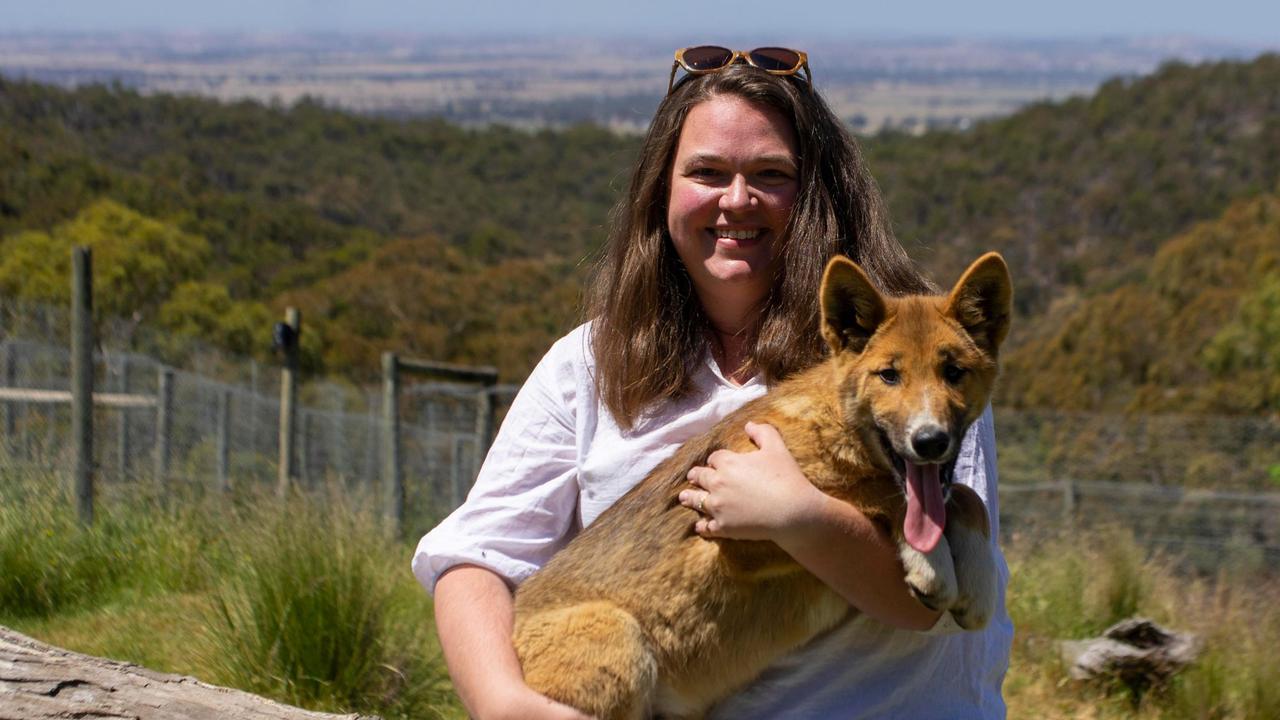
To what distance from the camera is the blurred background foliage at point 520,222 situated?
3362 centimetres

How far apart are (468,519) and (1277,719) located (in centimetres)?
482

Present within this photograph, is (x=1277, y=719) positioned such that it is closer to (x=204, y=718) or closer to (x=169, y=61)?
(x=204, y=718)

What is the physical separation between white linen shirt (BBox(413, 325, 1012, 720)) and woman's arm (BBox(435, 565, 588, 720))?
9cm

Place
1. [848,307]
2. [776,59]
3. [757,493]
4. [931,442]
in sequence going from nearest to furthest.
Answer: [931,442] < [757,493] < [848,307] < [776,59]

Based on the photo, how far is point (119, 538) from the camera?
8422 mm

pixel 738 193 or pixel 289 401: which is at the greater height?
pixel 738 193

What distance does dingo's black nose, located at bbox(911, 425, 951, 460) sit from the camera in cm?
329

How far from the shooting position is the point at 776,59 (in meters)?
4.31

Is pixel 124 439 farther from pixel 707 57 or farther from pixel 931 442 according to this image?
pixel 931 442

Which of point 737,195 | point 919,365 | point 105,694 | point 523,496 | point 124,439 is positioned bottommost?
point 124,439

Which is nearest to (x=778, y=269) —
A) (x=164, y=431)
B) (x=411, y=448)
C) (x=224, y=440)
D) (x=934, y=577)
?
(x=934, y=577)

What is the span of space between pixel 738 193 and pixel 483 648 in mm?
1611

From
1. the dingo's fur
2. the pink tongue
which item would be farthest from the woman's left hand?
the pink tongue

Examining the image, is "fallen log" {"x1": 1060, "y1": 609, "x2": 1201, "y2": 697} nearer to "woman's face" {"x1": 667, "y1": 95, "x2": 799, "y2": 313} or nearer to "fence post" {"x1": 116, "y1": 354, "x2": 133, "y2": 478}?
"woman's face" {"x1": 667, "y1": 95, "x2": 799, "y2": 313}
